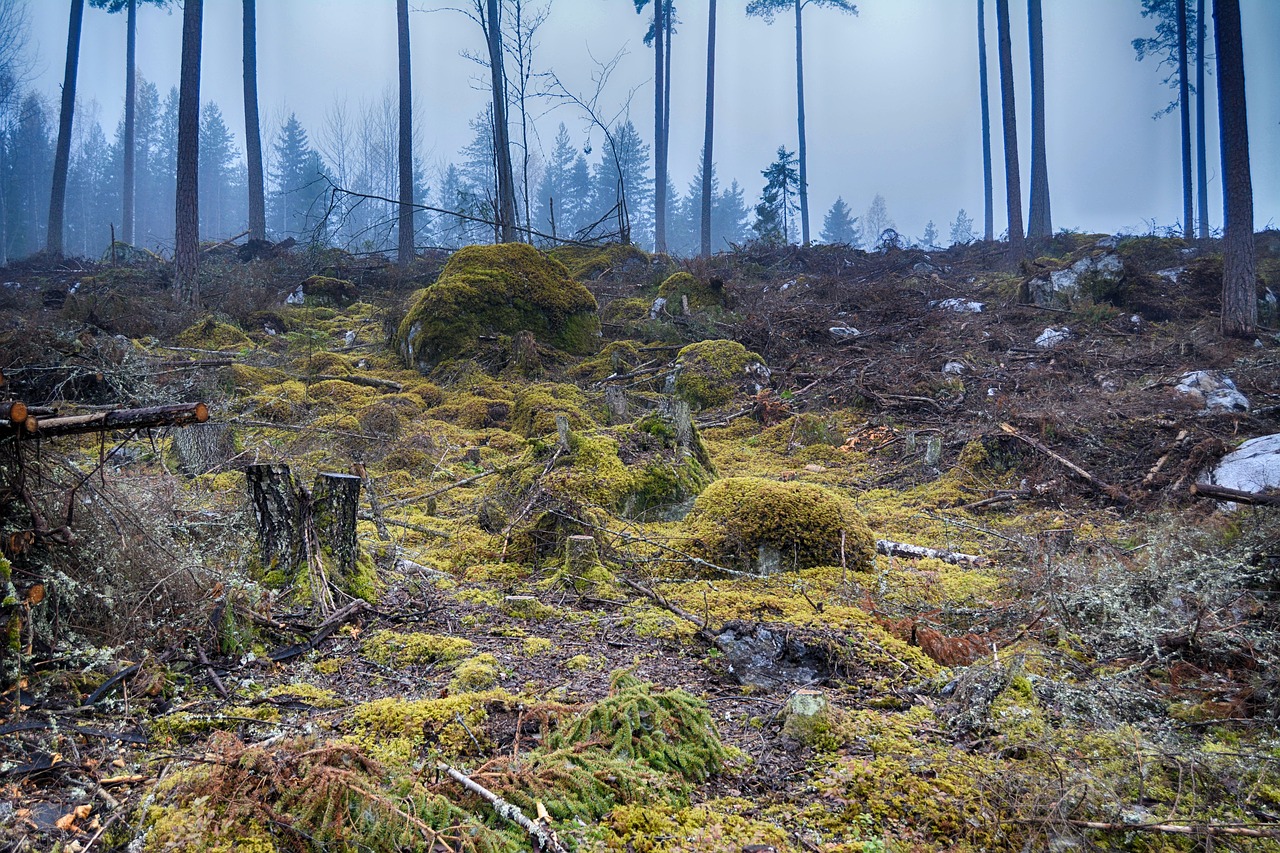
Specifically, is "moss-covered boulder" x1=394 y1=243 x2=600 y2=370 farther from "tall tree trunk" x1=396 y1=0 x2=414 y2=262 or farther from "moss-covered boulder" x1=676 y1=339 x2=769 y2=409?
"tall tree trunk" x1=396 y1=0 x2=414 y2=262

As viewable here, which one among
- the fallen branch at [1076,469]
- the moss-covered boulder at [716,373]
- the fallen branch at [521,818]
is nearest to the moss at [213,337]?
the moss-covered boulder at [716,373]

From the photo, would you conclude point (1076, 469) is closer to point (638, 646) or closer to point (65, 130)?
point (638, 646)

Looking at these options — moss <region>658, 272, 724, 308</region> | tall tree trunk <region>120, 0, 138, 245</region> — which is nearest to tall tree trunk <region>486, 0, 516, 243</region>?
moss <region>658, 272, 724, 308</region>

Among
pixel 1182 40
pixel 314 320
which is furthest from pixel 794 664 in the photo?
pixel 1182 40

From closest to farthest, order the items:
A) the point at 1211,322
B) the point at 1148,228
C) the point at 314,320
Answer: the point at 1211,322 < the point at 314,320 < the point at 1148,228

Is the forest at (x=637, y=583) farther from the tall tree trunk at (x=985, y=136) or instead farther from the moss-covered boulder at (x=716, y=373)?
the tall tree trunk at (x=985, y=136)

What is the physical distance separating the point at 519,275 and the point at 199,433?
648 centimetres

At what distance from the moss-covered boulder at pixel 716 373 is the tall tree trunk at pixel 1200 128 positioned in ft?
86.8

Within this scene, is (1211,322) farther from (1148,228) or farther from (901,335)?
(1148,228)

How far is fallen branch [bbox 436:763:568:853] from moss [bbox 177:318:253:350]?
11.4 meters

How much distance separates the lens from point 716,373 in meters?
10.5

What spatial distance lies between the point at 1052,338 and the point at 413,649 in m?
12.2

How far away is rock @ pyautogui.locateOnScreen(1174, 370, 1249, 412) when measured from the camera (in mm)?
6996

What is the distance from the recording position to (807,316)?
13133mm
